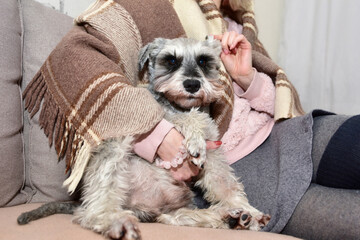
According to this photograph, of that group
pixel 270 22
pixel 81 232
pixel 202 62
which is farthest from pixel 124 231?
pixel 270 22

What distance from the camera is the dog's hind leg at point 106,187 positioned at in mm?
1246

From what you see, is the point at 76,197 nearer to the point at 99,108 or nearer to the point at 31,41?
the point at 99,108

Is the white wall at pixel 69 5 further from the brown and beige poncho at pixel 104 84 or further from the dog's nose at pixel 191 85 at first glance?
the dog's nose at pixel 191 85

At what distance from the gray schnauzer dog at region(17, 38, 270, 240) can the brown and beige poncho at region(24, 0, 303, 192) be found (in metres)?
0.07

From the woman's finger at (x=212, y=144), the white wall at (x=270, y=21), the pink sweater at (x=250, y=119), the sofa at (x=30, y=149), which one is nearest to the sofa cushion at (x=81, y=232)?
the sofa at (x=30, y=149)

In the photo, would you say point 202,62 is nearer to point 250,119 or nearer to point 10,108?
point 250,119

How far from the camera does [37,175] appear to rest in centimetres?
165

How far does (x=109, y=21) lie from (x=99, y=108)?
0.47 m

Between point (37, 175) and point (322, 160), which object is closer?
point (322, 160)

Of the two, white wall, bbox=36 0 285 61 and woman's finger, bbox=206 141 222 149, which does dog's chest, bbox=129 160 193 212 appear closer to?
woman's finger, bbox=206 141 222 149

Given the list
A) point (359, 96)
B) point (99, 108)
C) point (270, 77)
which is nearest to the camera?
point (99, 108)

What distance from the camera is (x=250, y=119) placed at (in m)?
1.87

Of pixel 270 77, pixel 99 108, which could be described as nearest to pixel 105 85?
pixel 99 108

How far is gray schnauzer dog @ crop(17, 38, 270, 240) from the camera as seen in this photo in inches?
51.6
